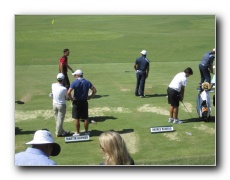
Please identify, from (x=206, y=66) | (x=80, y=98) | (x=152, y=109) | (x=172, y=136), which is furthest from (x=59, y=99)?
(x=206, y=66)

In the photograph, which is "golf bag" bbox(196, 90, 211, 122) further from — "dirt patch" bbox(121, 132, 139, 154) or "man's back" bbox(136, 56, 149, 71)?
"dirt patch" bbox(121, 132, 139, 154)

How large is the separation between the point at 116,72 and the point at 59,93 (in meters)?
1.22

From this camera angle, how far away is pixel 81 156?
19.9 feet

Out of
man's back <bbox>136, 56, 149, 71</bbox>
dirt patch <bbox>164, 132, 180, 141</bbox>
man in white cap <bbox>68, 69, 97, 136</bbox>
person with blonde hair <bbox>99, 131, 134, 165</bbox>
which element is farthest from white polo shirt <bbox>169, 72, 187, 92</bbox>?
person with blonde hair <bbox>99, 131, 134, 165</bbox>

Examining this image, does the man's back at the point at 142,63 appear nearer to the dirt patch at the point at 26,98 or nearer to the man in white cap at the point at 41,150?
the dirt patch at the point at 26,98

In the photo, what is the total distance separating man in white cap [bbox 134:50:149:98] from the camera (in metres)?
7.23

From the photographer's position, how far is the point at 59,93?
6.75 metres

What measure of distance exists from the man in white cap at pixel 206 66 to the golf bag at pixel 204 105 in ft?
0.76

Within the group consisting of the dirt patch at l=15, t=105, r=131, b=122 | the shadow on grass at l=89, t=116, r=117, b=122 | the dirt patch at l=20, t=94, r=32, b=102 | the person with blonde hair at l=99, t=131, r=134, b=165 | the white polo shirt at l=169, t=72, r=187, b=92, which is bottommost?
the person with blonde hair at l=99, t=131, r=134, b=165

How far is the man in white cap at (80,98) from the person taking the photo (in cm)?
677

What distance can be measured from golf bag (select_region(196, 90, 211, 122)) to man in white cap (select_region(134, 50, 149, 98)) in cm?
90

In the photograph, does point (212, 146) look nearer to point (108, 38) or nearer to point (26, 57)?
point (108, 38)

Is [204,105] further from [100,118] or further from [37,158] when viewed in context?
[37,158]

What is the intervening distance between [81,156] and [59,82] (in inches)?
48.6
